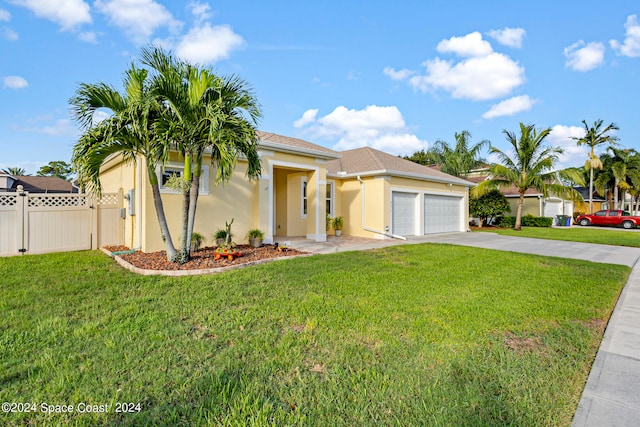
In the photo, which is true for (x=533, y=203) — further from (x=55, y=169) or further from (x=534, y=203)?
(x=55, y=169)

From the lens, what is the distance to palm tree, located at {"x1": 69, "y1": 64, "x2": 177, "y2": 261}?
22.2ft

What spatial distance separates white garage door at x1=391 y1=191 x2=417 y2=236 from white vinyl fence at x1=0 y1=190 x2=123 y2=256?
11282 mm

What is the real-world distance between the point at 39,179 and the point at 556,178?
45.7 m

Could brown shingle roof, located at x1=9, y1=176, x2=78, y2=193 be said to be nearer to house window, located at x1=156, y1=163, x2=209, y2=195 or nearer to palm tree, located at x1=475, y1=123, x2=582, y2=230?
house window, located at x1=156, y1=163, x2=209, y2=195

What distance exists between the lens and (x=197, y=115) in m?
7.25

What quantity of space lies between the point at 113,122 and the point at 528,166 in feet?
73.8

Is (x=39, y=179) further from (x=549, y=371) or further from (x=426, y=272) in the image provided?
(x=549, y=371)

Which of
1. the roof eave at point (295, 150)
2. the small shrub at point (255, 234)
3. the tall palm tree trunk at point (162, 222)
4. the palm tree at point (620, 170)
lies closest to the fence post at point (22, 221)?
the tall palm tree trunk at point (162, 222)

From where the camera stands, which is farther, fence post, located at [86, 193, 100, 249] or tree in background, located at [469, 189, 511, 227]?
tree in background, located at [469, 189, 511, 227]

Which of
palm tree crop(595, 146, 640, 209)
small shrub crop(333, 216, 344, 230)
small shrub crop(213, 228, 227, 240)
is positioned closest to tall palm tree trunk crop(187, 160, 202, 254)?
small shrub crop(213, 228, 227, 240)

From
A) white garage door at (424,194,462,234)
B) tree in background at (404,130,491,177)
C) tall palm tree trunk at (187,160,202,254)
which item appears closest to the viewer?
tall palm tree trunk at (187,160,202,254)

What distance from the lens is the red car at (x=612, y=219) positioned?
80.8ft

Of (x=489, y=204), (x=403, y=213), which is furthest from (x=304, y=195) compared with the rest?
(x=489, y=204)

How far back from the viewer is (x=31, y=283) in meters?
6.04
